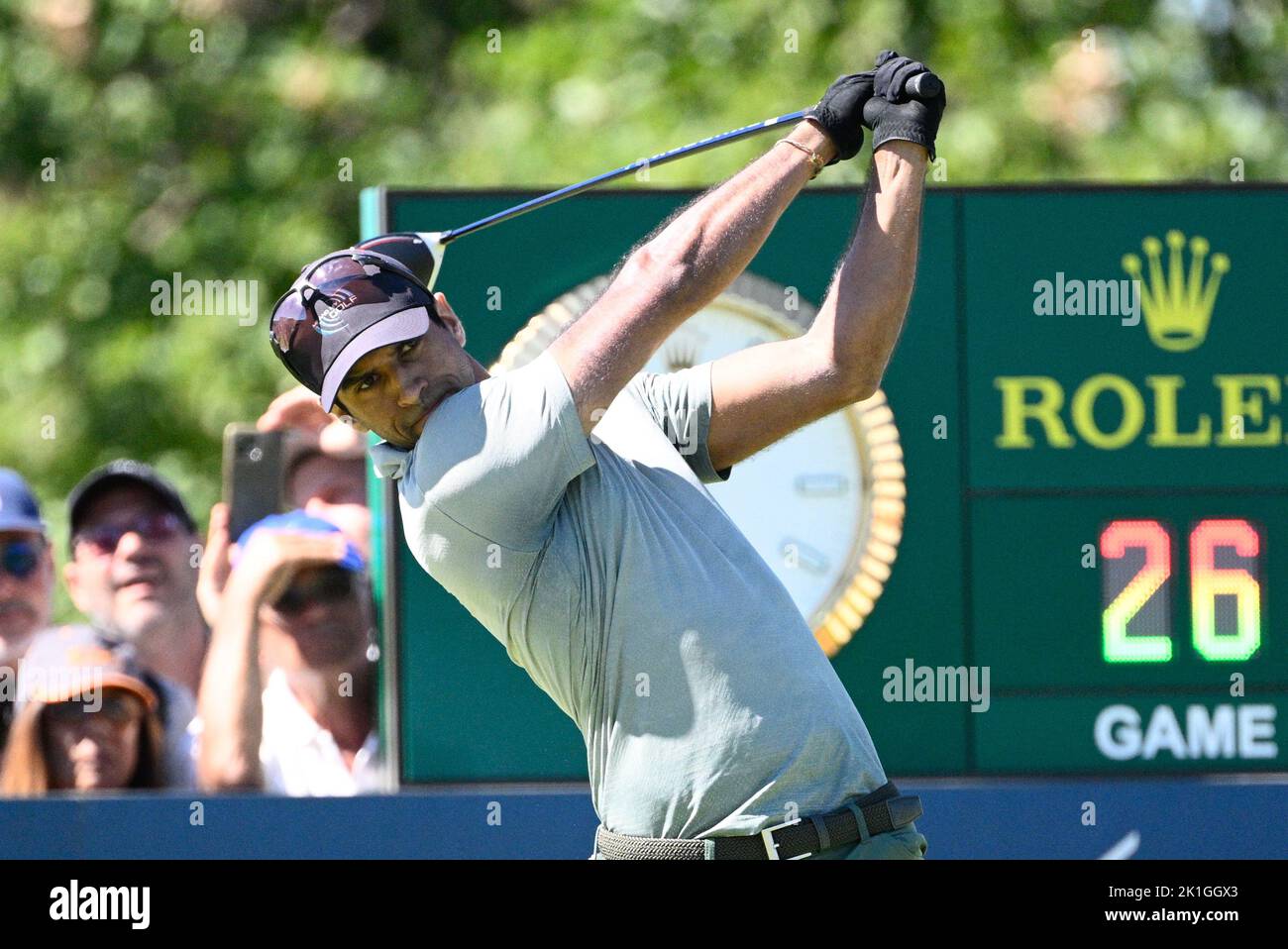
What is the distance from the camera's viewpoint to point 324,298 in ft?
9.93

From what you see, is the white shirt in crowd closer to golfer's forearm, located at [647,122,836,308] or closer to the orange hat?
the orange hat

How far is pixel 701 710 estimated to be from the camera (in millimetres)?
2861

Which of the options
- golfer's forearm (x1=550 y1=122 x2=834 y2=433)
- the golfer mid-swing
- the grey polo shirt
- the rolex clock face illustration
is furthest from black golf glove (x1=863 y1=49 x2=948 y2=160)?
the rolex clock face illustration

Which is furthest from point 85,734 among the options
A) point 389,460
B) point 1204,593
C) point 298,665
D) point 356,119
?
point 356,119

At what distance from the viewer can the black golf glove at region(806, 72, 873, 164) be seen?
2980mm

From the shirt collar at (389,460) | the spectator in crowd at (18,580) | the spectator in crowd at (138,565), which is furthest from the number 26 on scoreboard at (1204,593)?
the spectator in crowd at (18,580)

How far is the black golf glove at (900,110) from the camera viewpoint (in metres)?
2.93

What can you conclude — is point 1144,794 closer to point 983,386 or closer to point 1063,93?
point 983,386

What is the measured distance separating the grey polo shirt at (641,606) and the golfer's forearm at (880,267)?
306 mm

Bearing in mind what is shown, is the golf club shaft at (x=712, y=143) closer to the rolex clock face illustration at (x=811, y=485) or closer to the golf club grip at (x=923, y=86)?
the golf club grip at (x=923, y=86)

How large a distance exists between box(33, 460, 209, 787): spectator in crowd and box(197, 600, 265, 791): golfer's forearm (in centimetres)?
25

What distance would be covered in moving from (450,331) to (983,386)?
179cm
